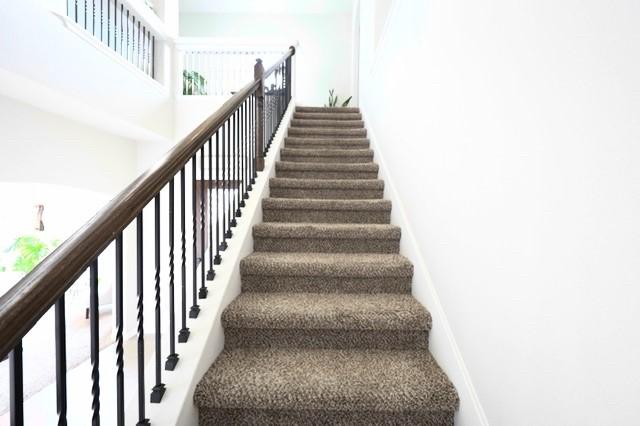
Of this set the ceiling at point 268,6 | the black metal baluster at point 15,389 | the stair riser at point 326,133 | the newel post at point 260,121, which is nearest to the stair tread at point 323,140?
the stair riser at point 326,133

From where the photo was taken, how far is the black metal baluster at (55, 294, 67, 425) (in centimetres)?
68

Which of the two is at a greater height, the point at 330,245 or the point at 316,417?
the point at 330,245

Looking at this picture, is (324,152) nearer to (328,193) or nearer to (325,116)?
(328,193)

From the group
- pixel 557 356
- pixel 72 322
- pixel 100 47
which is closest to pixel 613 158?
pixel 557 356

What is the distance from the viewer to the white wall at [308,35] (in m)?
7.16

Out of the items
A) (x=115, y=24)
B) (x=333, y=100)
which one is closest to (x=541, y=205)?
(x=115, y=24)

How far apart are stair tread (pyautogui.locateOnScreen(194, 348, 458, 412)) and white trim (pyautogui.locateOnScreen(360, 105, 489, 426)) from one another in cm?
5

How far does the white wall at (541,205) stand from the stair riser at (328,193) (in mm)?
1134

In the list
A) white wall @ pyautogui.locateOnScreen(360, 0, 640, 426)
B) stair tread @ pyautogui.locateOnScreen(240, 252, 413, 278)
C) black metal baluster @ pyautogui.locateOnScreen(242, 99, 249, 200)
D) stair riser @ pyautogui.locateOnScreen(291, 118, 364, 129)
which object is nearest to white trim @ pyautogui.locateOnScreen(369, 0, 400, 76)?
stair riser @ pyautogui.locateOnScreen(291, 118, 364, 129)

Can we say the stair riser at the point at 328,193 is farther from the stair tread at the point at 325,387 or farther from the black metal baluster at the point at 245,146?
the stair tread at the point at 325,387

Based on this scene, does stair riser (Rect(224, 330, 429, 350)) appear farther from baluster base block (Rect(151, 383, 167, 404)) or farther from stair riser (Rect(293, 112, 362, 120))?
stair riser (Rect(293, 112, 362, 120))

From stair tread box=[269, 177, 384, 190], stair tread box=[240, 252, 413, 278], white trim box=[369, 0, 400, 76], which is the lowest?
stair tread box=[240, 252, 413, 278]

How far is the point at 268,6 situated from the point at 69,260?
7480 millimetres

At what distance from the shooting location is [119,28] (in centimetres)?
385
